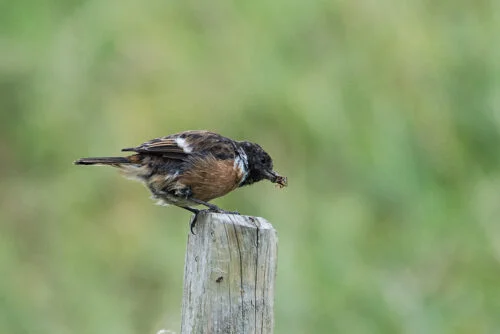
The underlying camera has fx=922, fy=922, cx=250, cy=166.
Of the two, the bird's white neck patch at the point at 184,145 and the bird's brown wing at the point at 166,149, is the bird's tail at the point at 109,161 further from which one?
the bird's white neck patch at the point at 184,145

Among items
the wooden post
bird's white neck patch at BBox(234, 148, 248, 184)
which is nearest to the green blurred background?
bird's white neck patch at BBox(234, 148, 248, 184)

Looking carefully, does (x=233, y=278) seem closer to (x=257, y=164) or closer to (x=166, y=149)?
(x=166, y=149)

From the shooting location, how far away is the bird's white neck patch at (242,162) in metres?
5.79

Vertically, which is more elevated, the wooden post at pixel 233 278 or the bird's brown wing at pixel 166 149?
the bird's brown wing at pixel 166 149

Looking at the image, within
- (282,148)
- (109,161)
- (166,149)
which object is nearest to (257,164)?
(166,149)

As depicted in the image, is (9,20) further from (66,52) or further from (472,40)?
(472,40)

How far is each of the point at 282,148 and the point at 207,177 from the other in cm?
454

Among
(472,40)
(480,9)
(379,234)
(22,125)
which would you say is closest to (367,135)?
(379,234)

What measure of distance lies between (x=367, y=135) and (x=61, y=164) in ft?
11.6

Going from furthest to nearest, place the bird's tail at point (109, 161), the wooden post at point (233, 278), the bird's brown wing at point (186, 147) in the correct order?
the bird's brown wing at point (186, 147)
the bird's tail at point (109, 161)
the wooden post at point (233, 278)

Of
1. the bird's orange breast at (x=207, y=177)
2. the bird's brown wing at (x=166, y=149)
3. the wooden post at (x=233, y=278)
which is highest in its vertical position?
the bird's brown wing at (x=166, y=149)

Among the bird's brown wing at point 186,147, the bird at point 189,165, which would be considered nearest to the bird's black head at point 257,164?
the bird at point 189,165

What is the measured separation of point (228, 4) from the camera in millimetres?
11594

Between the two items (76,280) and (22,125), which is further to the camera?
(22,125)
